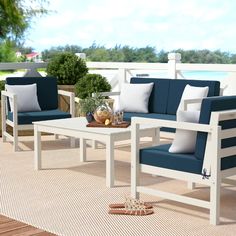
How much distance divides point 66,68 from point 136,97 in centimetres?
202

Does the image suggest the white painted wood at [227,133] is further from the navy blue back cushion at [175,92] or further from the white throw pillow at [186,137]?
the navy blue back cushion at [175,92]

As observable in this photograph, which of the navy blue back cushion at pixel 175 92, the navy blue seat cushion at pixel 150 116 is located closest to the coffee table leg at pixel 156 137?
Answer: the navy blue seat cushion at pixel 150 116

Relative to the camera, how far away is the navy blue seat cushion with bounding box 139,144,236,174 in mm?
3766

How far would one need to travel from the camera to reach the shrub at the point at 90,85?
7.82 m

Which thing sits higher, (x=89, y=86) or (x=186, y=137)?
(x=89, y=86)

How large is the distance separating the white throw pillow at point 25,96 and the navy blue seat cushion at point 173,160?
10.3ft

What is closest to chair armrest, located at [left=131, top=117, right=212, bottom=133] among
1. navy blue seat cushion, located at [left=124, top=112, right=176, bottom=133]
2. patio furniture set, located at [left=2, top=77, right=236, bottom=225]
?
patio furniture set, located at [left=2, top=77, right=236, bottom=225]

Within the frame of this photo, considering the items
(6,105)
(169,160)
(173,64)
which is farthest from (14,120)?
(169,160)

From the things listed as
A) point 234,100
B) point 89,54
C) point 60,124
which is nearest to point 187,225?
point 234,100

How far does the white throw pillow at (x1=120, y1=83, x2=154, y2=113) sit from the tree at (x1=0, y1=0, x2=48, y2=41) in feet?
30.4

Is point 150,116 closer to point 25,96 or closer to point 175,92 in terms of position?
point 175,92

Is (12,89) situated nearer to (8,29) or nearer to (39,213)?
(39,213)

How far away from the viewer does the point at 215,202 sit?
12.0 ft

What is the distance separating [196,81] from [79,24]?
23530mm
